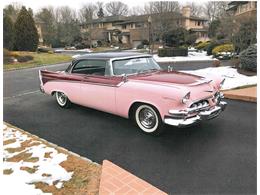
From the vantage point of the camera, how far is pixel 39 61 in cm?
2144

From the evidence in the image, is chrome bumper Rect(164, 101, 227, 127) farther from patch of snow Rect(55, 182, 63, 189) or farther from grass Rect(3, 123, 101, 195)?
patch of snow Rect(55, 182, 63, 189)

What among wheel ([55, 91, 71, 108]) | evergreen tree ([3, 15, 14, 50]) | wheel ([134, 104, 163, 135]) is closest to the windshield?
wheel ([134, 104, 163, 135])

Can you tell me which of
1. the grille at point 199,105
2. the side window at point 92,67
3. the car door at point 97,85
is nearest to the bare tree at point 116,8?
the side window at point 92,67

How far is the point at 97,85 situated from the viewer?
17.9 ft

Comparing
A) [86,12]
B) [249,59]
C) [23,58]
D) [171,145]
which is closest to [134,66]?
[171,145]

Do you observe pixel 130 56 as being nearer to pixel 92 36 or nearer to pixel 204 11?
pixel 92 36

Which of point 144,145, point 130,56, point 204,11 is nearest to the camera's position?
point 144,145

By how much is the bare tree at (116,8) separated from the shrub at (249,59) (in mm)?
70892

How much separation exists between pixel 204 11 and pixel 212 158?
69.6 m

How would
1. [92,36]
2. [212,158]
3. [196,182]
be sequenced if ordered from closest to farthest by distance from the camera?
[196,182]
[212,158]
[92,36]

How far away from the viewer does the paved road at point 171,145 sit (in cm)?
331

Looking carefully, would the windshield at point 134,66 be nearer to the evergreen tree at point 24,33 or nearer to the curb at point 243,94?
the curb at point 243,94

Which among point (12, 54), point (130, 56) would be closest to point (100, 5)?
point (12, 54)

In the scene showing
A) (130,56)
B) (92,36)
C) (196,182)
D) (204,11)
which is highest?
(204,11)
